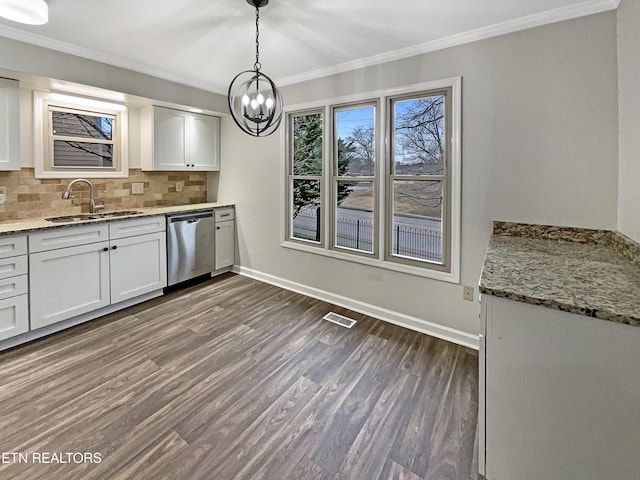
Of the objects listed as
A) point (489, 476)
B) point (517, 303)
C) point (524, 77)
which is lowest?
point (489, 476)

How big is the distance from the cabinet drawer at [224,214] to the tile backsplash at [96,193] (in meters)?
0.64

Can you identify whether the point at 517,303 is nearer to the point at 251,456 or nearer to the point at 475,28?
the point at 251,456

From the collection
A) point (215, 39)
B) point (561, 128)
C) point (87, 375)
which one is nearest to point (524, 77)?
point (561, 128)

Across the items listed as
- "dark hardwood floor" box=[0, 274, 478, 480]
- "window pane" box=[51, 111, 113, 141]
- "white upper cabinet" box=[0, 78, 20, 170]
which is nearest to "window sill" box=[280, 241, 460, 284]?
"dark hardwood floor" box=[0, 274, 478, 480]

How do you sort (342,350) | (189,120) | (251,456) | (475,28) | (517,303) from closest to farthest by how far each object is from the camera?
(517,303) → (251,456) → (475,28) → (342,350) → (189,120)

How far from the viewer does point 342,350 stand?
2.58m

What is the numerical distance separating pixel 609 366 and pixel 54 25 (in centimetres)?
375

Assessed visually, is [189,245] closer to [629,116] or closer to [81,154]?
[81,154]

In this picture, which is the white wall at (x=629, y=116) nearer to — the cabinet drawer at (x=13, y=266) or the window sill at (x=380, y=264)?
the window sill at (x=380, y=264)

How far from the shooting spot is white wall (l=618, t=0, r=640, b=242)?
1682 millimetres

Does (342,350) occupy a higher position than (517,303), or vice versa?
(517,303)

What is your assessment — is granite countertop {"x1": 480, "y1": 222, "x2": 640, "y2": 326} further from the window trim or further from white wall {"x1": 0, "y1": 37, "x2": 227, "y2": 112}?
the window trim

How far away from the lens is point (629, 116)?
1804mm

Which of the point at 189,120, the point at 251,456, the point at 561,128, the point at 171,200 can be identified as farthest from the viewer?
the point at 171,200
